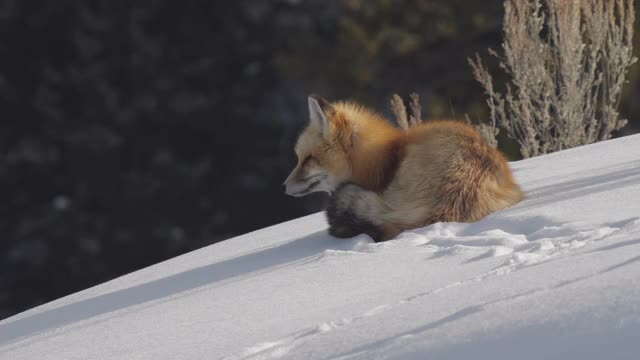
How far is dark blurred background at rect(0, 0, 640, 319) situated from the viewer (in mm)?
11953

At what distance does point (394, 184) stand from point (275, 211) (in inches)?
308

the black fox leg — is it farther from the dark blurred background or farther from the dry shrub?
the dark blurred background

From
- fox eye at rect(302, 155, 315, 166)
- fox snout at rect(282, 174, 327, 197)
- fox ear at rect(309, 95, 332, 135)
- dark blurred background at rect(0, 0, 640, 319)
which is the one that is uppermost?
fox ear at rect(309, 95, 332, 135)

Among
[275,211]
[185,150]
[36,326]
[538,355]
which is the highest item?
[538,355]

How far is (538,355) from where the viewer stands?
2.01 m

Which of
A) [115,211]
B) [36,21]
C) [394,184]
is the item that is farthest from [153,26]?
[394,184]

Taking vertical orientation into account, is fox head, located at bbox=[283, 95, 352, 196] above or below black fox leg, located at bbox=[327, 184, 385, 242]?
above

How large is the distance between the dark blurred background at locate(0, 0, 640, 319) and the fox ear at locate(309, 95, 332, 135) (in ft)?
24.1

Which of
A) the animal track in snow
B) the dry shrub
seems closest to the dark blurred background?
the dry shrub

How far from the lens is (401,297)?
2.75 metres

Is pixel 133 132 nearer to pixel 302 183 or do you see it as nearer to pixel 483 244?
pixel 302 183

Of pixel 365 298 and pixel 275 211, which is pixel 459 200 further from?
pixel 275 211

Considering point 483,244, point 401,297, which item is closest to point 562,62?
point 483,244

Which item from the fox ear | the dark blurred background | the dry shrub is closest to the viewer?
the fox ear
